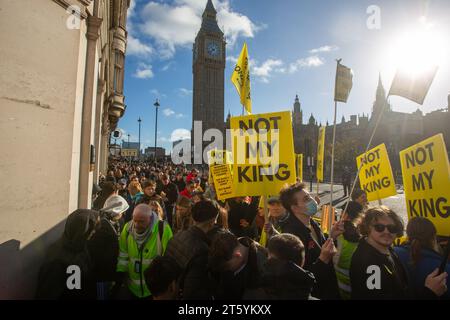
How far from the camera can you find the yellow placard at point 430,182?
3.18 metres

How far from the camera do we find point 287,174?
3.66 m

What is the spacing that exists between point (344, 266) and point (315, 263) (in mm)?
421

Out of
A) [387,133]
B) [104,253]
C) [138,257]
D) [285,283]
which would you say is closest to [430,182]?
[285,283]

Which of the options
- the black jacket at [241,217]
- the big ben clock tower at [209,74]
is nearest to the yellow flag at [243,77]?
the black jacket at [241,217]

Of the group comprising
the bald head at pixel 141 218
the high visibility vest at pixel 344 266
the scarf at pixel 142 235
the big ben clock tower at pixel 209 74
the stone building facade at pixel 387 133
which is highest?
the big ben clock tower at pixel 209 74

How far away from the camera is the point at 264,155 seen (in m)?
3.88

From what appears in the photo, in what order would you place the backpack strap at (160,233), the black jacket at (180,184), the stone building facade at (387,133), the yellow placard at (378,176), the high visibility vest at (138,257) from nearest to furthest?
1. the high visibility vest at (138,257)
2. the backpack strap at (160,233)
3. the yellow placard at (378,176)
4. the black jacket at (180,184)
5. the stone building facade at (387,133)

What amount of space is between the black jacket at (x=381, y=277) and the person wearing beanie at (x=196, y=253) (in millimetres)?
1226

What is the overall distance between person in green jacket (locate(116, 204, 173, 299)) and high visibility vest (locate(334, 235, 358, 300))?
1.88 meters

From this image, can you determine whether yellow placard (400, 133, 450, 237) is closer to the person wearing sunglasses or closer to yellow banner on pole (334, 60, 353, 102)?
the person wearing sunglasses

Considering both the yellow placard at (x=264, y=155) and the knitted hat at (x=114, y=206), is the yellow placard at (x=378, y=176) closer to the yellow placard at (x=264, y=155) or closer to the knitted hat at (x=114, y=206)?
the yellow placard at (x=264, y=155)

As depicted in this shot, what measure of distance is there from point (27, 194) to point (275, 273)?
274cm

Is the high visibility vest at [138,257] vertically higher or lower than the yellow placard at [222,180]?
lower

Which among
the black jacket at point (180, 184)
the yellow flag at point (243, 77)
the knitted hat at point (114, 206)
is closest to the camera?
the knitted hat at point (114, 206)
